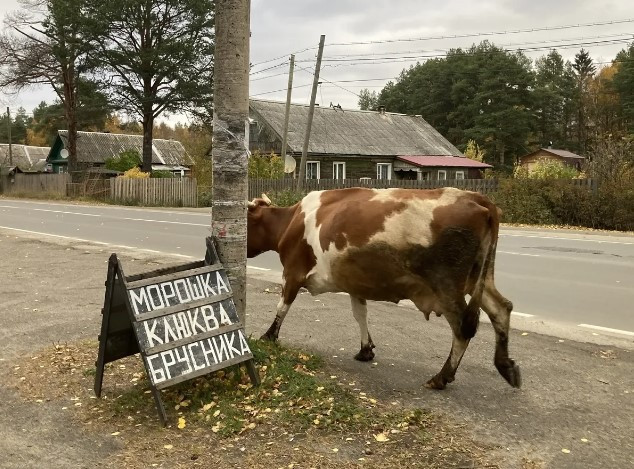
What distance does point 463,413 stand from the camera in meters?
4.51

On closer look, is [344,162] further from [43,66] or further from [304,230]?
[304,230]

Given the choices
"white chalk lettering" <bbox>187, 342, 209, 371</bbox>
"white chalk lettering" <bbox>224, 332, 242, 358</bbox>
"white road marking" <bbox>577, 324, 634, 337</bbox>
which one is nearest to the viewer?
"white chalk lettering" <bbox>187, 342, 209, 371</bbox>

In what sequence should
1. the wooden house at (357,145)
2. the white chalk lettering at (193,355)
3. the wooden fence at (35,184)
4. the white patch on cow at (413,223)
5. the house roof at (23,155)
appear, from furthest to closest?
1. the house roof at (23,155)
2. the wooden fence at (35,184)
3. the wooden house at (357,145)
4. the white patch on cow at (413,223)
5. the white chalk lettering at (193,355)

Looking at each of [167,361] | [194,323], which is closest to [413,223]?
[194,323]

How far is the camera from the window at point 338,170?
4219 centimetres

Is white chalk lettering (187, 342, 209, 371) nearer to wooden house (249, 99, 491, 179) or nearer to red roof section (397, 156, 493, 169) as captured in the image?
wooden house (249, 99, 491, 179)

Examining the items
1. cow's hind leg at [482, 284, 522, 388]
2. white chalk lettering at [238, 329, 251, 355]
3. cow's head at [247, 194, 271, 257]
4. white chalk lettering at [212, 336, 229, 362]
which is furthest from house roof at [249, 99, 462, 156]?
white chalk lettering at [212, 336, 229, 362]

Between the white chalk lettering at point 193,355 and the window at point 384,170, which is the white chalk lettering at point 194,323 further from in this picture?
the window at point 384,170

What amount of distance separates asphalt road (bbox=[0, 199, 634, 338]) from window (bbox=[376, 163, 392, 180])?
22687mm

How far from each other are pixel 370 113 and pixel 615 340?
44.6m

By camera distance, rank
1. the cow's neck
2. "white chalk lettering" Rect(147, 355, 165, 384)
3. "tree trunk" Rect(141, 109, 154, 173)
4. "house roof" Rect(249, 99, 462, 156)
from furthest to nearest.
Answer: "tree trunk" Rect(141, 109, 154, 173)
"house roof" Rect(249, 99, 462, 156)
the cow's neck
"white chalk lettering" Rect(147, 355, 165, 384)

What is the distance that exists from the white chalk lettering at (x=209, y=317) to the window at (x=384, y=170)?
1571 inches

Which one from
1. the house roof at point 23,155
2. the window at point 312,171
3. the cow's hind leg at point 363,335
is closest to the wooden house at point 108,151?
the house roof at point 23,155

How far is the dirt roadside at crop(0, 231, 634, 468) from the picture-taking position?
13.1 feet
